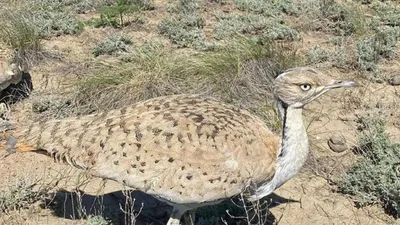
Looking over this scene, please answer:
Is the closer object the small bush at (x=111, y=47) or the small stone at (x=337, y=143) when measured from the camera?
the small stone at (x=337, y=143)

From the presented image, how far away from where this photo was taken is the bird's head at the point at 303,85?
146 inches

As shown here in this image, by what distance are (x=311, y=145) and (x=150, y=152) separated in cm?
219

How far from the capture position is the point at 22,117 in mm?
5918

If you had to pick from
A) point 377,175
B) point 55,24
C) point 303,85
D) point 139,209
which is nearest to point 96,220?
point 139,209

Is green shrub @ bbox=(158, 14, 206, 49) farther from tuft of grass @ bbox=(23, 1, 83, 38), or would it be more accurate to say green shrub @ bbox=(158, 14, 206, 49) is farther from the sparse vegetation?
tuft of grass @ bbox=(23, 1, 83, 38)

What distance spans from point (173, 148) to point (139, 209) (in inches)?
48.9

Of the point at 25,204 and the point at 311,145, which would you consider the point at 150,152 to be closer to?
the point at 25,204

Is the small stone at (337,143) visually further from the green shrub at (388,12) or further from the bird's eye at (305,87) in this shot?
the green shrub at (388,12)

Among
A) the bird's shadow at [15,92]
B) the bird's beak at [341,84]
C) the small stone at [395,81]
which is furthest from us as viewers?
the small stone at [395,81]

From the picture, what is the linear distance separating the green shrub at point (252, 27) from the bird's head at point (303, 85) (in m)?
3.59

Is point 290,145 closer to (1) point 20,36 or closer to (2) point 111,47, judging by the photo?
(2) point 111,47

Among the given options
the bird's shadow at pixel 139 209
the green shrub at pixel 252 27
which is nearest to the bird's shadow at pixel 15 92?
the bird's shadow at pixel 139 209

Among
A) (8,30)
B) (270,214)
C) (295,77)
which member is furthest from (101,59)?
(295,77)

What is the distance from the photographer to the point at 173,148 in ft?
12.2
